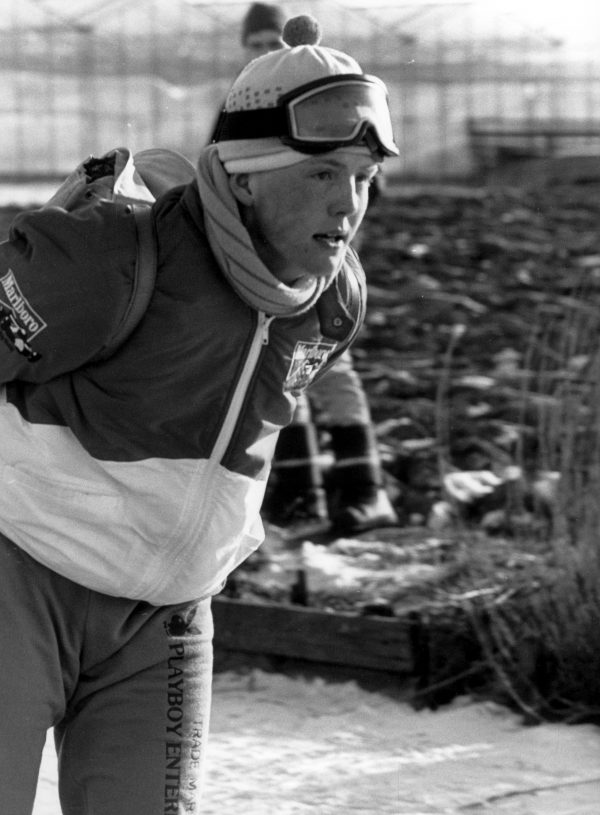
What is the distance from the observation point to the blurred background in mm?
16875

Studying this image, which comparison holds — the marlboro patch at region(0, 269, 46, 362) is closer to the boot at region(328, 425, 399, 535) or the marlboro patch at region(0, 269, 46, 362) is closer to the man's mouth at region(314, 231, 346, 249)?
the man's mouth at region(314, 231, 346, 249)

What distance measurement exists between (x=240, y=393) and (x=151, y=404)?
0.13 metres

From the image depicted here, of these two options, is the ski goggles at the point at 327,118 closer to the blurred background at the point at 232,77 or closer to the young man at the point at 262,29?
the young man at the point at 262,29

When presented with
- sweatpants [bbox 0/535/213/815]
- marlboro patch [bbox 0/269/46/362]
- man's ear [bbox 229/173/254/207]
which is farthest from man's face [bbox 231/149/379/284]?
sweatpants [bbox 0/535/213/815]

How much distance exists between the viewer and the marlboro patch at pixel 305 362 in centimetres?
246

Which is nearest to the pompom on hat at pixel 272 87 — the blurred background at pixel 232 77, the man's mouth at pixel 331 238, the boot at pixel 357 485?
the man's mouth at pixel 331 238

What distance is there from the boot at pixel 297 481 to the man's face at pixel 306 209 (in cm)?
353

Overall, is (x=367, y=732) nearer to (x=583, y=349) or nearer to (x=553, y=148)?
(x=583, y=349)

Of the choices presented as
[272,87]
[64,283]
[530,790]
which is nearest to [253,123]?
[272,87]

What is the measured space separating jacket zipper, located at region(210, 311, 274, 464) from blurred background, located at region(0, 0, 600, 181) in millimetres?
14203

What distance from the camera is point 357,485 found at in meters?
5.82

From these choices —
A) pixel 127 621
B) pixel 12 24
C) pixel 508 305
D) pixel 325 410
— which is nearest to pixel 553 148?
pixel 12 24

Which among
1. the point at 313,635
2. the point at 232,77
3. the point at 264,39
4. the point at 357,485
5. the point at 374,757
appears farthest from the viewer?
the point at 232,77

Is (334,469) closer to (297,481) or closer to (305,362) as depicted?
(297,481)
